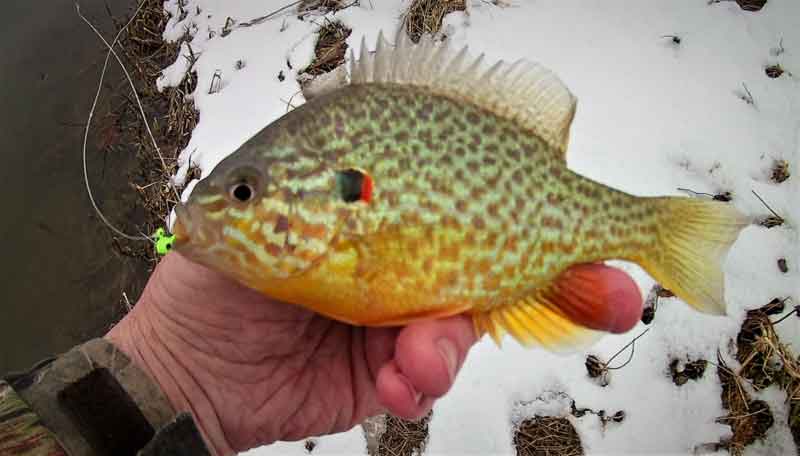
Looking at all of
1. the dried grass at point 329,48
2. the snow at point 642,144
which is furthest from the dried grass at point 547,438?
the dried grass at point 329,48

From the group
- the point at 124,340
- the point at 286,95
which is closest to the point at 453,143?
the point at 124,340

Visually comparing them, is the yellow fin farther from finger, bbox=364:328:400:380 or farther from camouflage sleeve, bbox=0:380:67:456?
camouflage sleeve, bbox=0:380:67:456

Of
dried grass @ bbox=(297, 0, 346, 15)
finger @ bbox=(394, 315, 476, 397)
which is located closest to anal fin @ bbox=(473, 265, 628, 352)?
finger @ bbox=(394, 315, 476, 397)

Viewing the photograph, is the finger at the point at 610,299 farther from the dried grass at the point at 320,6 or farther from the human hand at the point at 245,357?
the dried grass at the point at 320,6

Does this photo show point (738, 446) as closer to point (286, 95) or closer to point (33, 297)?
point (286, 95)

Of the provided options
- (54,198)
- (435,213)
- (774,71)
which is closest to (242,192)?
(435,213)

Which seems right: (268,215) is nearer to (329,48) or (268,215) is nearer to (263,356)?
(263,356)
